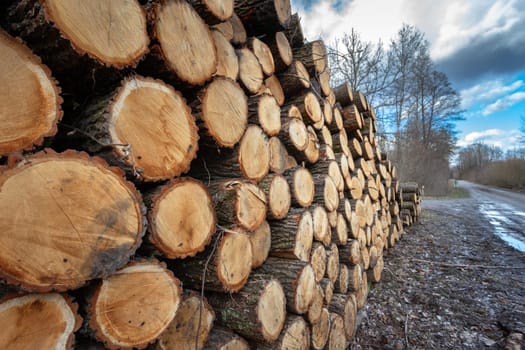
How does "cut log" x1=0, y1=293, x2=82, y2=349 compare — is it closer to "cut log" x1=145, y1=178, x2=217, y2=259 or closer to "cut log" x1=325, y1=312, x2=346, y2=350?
"cut log" x1=145, y1=178, x2=217, y2=259

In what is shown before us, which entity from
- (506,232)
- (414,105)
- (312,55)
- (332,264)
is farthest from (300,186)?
(414,105)

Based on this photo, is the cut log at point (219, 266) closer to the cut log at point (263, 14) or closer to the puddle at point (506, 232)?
the cut log at point (263, 14)

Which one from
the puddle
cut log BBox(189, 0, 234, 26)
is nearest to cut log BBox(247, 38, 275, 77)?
cut log BBox(189, 0, 234, 26)

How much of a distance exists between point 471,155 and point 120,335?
4946 cm

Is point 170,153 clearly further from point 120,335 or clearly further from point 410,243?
point 410,243

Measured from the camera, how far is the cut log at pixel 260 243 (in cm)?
159

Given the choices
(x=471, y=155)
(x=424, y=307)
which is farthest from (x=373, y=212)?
(x=471, y=155)

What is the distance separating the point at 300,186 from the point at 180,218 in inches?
43.3

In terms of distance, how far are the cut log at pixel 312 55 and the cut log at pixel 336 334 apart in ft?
7.51

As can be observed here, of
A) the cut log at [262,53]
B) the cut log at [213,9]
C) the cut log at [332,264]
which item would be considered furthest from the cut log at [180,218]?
the cut log at [332,264]

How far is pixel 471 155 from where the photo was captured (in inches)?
1496

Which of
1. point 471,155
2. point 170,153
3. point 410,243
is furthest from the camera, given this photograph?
point 471,155

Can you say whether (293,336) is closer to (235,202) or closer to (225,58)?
(235,202)

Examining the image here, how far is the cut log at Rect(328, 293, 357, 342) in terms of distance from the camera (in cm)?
214
